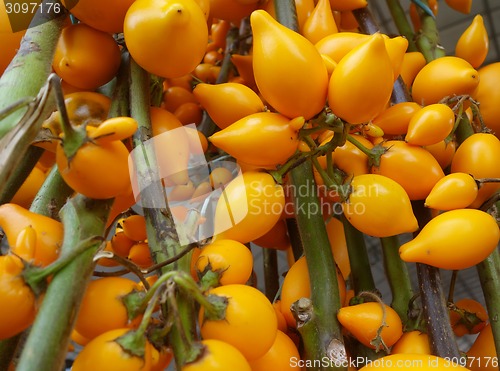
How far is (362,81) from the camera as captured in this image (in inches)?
20.5

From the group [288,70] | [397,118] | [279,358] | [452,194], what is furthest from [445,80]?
[279,358]

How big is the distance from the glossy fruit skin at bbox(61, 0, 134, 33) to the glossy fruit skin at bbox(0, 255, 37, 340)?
12.1 inches

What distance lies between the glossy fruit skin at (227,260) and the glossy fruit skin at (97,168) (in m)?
0.11

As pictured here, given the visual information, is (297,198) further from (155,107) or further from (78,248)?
(78,248)

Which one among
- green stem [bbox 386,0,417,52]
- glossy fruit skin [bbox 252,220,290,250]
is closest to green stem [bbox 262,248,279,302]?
glossy fruit skin [bbox 252,220,290,250]

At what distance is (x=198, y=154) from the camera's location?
695 mm

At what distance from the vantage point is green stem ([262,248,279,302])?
2.88ft

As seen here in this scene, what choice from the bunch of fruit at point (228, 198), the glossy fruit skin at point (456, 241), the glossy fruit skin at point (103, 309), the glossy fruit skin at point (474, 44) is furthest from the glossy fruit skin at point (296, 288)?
the glossy fruit skin at point (474, 44)

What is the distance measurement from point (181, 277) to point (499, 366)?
15.2 inches

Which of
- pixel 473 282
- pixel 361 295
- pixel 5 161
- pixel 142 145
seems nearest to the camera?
pixel 5 161

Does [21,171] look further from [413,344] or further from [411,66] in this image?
[411,66]

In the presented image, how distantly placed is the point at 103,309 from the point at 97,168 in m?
0.11

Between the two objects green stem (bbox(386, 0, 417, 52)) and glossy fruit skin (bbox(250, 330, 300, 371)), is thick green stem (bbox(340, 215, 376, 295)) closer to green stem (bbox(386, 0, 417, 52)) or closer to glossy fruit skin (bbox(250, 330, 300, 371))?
glossy fruit skin (bbox(250, 330, 300, 371))

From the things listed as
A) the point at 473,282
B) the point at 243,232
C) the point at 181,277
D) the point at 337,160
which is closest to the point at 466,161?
the point at 337,160
